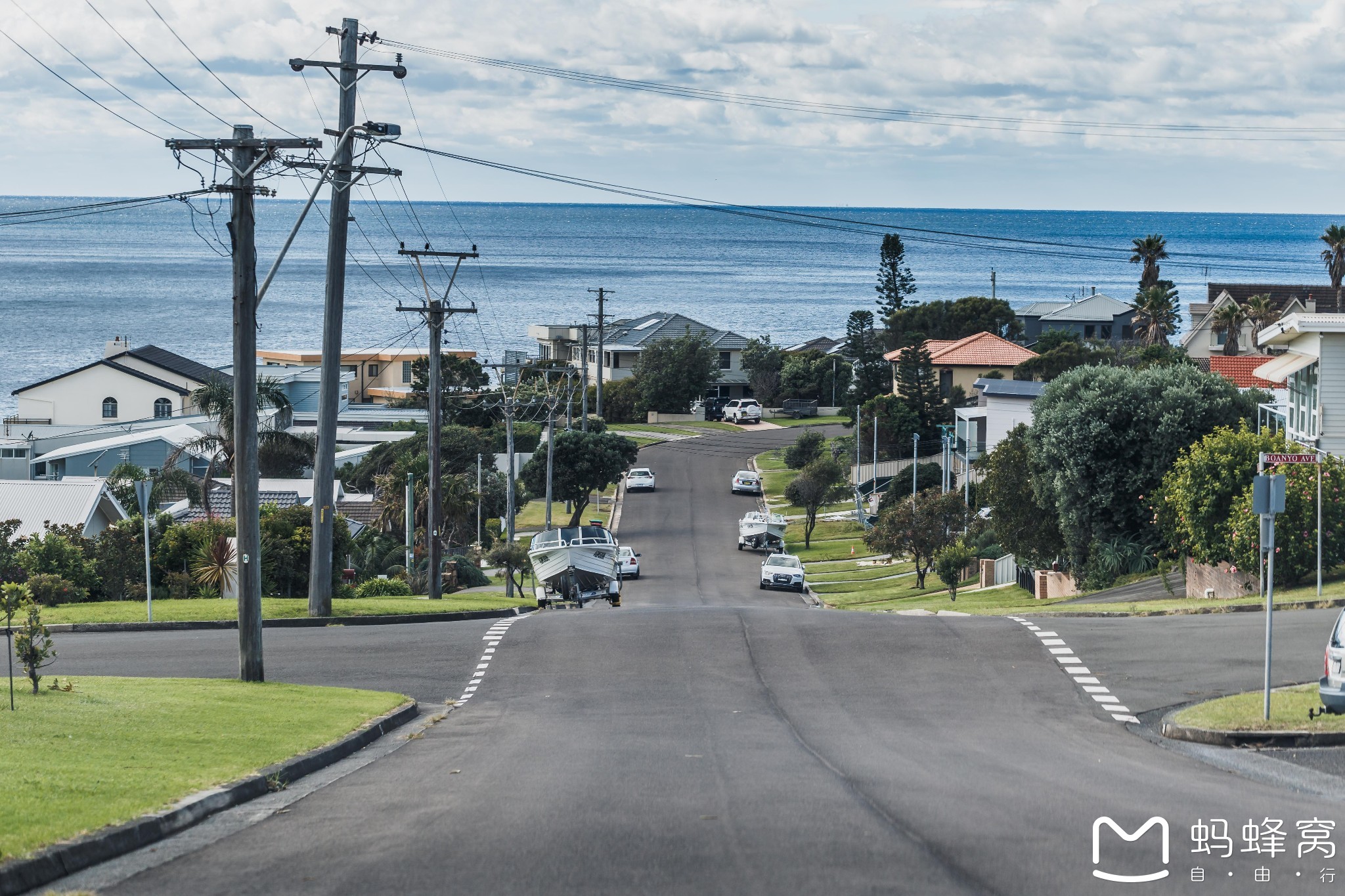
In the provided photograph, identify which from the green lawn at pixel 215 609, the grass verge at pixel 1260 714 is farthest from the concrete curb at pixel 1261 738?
the green lawn at pixel 215 609

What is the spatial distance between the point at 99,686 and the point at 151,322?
171m

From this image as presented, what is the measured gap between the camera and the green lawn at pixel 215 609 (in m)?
24.7

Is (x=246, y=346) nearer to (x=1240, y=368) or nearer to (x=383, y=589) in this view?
(x=383, y=589)

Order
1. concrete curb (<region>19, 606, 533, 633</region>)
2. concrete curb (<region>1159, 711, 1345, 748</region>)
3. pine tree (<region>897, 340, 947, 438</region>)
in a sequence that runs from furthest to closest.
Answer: pine tree (<region>897, 340, 947, 438</region>), concrete curb (<region>19, 606, 533, 633</region>), concrete curb (<region>1159, 711, 1345, 748</region>)

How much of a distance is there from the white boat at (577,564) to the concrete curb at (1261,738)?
80.4 ft

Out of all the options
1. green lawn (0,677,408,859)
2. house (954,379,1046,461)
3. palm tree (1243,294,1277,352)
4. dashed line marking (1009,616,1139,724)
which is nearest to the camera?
green lawn (0,677,408,859)

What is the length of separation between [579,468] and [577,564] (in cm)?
2459

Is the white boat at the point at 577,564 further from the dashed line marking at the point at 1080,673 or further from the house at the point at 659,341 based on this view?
the house at the point at 659,341

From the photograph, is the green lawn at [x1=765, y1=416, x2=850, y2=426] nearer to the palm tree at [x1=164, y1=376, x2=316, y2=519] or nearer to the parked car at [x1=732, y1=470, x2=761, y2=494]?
the parked car at [x1=732, y1=470, x2=761, y2=494]

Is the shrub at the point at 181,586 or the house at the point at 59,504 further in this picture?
the house at the point at 59,504

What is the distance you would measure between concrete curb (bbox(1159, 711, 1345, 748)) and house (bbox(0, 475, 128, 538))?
29891mm

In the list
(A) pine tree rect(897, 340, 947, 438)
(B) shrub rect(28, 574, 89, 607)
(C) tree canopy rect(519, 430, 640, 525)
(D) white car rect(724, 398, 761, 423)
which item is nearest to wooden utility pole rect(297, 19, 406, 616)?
(B) shrub rect(28, 574, 89, 607)

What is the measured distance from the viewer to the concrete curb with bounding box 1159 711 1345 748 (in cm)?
1359

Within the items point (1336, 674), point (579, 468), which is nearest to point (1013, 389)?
point (579, 468)
